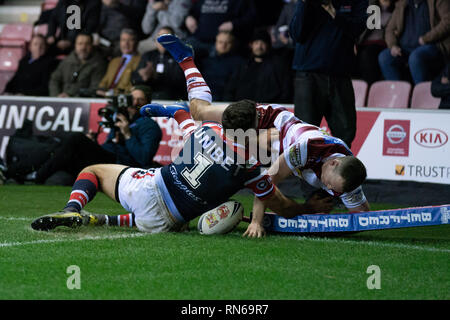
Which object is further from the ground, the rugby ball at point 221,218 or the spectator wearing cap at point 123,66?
the spectator wearing cap at point 123,66

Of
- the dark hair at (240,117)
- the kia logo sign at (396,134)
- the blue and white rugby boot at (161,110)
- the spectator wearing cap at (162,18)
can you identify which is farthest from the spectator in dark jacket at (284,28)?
the dark hair at (240,117)

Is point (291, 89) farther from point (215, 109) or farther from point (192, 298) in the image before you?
point (192, 298)

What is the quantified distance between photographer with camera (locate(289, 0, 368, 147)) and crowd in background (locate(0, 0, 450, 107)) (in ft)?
6.37

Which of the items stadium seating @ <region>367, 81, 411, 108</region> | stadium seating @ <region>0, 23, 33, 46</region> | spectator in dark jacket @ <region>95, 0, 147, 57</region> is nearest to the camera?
stadium seating @ <region>367, 81, 411, 108</region>

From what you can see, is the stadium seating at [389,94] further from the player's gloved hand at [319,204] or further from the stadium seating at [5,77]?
the stadium seating at [5,77]

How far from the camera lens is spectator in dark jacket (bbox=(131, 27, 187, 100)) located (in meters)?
Result: 11.2

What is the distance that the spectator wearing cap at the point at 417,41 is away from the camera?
33.4 ft

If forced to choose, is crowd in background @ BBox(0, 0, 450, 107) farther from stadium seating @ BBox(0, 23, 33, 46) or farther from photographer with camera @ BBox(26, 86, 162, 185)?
photographer with camera @ BBox(26, 86, 162, 185)

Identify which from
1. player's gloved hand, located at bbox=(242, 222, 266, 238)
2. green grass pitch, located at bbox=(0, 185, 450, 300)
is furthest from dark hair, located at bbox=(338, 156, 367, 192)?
player's gloved hand, located at bbox=(242, 222, 266, 238)

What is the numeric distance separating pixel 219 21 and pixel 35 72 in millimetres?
3309

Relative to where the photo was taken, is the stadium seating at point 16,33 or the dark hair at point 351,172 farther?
the stadium seating at point 16,33

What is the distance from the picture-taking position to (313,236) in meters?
5.88

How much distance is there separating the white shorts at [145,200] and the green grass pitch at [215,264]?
0.48ft

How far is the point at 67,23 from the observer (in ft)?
44.0
